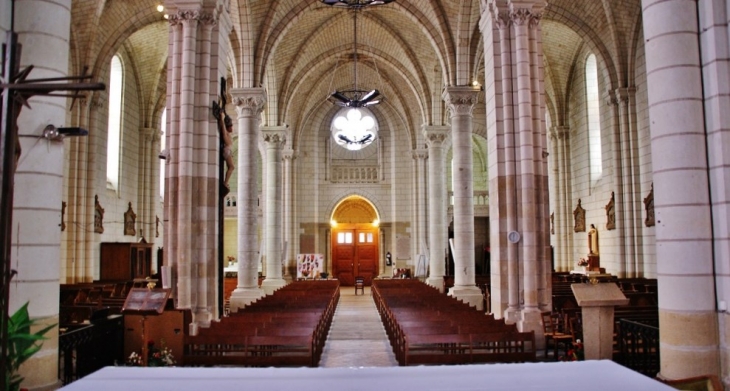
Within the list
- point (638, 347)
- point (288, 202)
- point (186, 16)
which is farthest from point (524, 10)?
point (288, 202)

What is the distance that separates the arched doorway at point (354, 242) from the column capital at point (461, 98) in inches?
637

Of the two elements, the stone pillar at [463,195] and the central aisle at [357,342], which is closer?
the central aisle at [357,342]

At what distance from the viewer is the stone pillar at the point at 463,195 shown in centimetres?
1761

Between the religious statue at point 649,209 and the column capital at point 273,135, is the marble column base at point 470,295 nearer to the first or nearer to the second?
the religious statue at point 649,209

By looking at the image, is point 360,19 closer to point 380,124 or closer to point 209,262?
point 380,124

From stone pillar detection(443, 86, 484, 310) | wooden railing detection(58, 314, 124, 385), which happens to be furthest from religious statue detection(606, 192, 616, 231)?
wooden railing detection(58, 314, 124, 385)

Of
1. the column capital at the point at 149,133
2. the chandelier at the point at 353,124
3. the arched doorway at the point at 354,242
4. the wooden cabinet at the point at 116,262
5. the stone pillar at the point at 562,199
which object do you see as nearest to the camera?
the wooden cabinet at the point at 116,262

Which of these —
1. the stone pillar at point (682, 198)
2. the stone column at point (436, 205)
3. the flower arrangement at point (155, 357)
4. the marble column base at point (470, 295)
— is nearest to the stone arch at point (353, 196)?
the stone column at point (436, 205)

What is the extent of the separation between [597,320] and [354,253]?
2664 centimetres

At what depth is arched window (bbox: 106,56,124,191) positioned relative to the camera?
874 inches

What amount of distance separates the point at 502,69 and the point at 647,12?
5799mm

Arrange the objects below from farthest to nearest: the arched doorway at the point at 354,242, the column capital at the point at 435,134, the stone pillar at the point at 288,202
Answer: the arched doorway at the point at 354,242
the stone pillar at the point at 288,202
the column capital at the point at 435,134

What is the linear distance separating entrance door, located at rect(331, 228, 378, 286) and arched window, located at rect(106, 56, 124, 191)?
14079 mm

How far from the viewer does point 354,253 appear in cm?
3388
